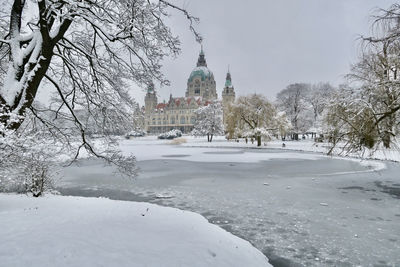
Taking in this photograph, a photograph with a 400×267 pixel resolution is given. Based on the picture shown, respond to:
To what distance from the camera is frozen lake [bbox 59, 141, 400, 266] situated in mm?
5984

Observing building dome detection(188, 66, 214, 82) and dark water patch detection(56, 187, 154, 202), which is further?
building dome detection(188, 66, 214, 82)

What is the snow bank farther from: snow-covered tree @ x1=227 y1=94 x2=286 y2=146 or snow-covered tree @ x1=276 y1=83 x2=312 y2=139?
snow-covered tree @ x1=276 y1=83 x2=312 y2=139

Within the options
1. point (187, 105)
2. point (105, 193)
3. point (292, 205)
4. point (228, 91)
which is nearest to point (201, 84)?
point (228, 91)

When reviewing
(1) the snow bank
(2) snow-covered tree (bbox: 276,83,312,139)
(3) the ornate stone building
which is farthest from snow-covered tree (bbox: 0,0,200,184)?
(3) the ornate stone building

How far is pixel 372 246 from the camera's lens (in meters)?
6.14

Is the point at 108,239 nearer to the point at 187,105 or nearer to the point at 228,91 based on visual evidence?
the point at 187,105

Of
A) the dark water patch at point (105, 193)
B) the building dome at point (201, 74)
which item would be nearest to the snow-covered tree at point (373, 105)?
the dark water patch at point (105, 193)

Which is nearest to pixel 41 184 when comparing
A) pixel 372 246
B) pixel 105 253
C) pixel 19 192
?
pixel 19 192

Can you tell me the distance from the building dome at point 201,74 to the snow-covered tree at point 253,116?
90480 mm

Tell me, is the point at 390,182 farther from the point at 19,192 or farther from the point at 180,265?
the point at 19,192

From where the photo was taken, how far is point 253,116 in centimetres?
4072

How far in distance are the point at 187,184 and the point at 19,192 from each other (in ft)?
23.0

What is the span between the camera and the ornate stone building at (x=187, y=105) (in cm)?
11469

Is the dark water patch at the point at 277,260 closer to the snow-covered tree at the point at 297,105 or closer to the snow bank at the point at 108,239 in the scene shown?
the snow bank at the point at 108,239
